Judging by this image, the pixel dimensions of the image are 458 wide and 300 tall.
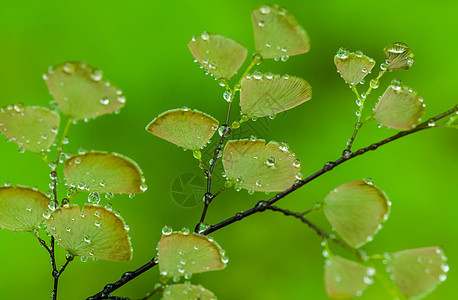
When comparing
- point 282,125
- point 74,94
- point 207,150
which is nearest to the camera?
point 74,94

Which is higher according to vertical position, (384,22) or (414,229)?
(384,22)

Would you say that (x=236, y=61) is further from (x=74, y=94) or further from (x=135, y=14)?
(x=135, y=14)

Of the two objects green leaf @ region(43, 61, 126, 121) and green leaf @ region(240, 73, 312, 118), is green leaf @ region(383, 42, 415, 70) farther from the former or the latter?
green leaf @ region(43, 61, 126, 121)

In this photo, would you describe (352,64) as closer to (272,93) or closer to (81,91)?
(272,93)

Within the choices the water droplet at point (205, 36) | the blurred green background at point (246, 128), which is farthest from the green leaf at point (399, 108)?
the blurred green background at point (246, 128)

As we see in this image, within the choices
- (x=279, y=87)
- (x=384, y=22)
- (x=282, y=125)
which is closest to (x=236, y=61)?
(x=279, y=87)

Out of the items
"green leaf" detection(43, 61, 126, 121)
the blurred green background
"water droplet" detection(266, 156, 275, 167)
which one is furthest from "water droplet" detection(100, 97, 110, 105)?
the blurred green background
